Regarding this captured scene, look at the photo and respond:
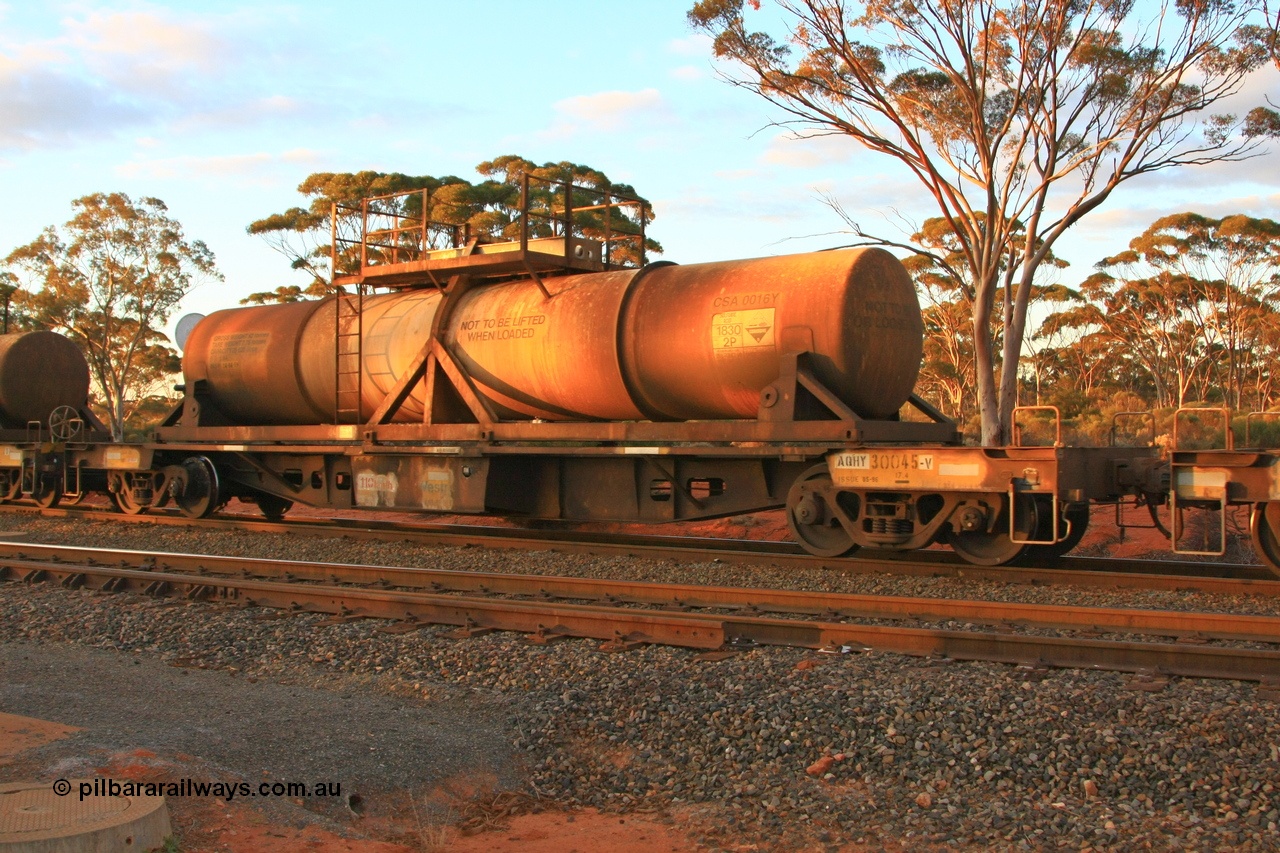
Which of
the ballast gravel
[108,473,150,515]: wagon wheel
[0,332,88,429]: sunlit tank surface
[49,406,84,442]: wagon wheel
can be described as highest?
[0,332,88,429]: sunlit tank surface

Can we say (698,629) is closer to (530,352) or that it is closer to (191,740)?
(191,740)

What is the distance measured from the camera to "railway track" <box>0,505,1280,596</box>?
9.31 metres

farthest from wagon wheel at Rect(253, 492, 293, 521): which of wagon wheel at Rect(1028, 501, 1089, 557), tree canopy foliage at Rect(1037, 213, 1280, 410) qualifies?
tree canopy foliage at Rect(1037, 213, 1280, 410)

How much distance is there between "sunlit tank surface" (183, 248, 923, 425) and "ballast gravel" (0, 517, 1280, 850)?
427 cm

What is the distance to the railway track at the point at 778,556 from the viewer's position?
931 centimetres

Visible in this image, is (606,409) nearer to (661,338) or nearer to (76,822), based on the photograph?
(661,338)

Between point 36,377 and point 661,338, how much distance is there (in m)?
13.3

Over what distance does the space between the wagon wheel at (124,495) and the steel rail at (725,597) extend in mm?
4522

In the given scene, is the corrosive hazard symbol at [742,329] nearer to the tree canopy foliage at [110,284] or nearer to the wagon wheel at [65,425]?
the wagon wheel at [65,425]

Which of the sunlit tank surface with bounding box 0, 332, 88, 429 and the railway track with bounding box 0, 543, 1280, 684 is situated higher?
the sunlit tank surface with bounding box 0, 332, 88, 429

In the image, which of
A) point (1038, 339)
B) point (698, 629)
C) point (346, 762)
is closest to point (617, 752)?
point (346, 762)

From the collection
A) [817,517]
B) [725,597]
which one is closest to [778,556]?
[817,517]

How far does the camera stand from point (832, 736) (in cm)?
529

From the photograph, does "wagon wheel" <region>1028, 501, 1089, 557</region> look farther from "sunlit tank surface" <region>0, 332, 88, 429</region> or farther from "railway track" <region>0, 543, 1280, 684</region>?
"sunlit tank surface" <region>0, 332, 88, 429</region>
